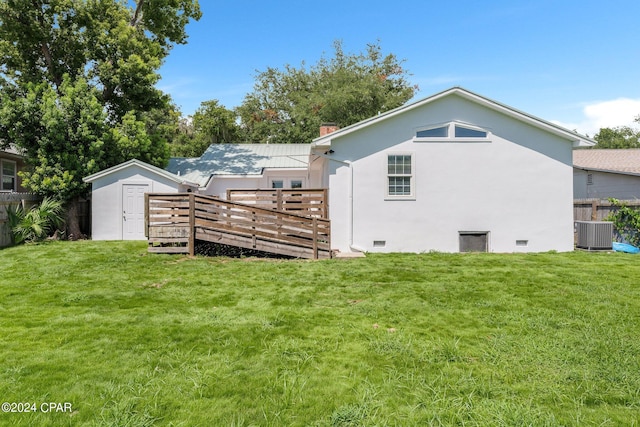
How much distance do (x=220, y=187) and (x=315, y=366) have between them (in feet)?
50.4

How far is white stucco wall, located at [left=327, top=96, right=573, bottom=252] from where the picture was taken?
10625 millimetres

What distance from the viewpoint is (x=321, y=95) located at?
102 ft

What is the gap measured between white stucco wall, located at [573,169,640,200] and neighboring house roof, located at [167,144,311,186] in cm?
1450

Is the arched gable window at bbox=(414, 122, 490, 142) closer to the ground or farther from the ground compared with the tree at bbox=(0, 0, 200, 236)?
closer to the ground

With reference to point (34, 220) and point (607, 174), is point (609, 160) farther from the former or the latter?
point (34, 220)

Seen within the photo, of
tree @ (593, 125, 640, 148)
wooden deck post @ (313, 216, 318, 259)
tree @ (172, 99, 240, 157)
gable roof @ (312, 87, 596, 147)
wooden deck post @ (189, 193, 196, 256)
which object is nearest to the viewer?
wooden deck post @ (313, 216, 318, 259)

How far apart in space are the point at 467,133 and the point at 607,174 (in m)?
11.5

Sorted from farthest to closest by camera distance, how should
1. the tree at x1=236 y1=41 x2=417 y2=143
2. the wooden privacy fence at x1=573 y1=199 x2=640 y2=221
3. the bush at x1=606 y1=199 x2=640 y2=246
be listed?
the tree at x1=236 y1=41 x2=417 y2=143, the wooden privacy fence at x1=573 y1=199 x2=640 y2=221, the bush at x1=606 y1=199 x2=640 y2=246

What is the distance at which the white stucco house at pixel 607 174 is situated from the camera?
53.5ft

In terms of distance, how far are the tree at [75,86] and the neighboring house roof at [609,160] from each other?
72.0ft

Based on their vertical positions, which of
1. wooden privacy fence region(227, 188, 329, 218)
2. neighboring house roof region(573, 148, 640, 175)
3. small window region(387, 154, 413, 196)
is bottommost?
wooden privacy fence region(227, 188, 329, 218)

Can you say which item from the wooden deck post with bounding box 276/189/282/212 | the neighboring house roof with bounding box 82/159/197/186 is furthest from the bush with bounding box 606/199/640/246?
the neighboring house roof with bounding box 82/159/197/186

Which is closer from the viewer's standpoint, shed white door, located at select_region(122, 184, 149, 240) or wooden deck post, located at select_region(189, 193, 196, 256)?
wooden deck post, located at select_region(189, 193, 196, 256)

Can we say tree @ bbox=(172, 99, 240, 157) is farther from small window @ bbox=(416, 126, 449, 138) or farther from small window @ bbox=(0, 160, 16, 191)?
small window @ bbox=(416, 126, 449, 138)
